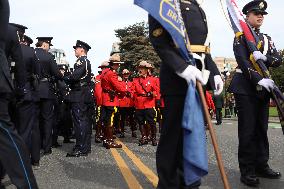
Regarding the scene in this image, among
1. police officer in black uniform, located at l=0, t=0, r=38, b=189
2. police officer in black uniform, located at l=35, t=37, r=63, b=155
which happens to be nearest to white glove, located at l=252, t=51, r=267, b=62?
police officer in black uniform, located at l=0, t=0, r=38, b=189

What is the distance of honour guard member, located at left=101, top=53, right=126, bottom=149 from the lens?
9.96m

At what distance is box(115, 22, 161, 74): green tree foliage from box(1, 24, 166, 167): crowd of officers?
39.1 m

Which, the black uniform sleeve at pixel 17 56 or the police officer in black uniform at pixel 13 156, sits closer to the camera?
the police officer in black uniform at pixel 13 156

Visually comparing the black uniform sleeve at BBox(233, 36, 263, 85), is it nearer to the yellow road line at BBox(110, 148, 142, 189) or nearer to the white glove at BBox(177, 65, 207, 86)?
the yellow road line at BBox(110, 148, 142, 189)

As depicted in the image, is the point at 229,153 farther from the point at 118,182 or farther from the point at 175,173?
the point at 175,173

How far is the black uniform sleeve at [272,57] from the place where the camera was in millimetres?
5602

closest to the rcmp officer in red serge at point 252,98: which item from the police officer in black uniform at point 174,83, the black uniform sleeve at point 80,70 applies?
the police officer in black uniform at point 174,83

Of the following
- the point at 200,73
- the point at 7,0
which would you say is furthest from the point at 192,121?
the point at 7,0

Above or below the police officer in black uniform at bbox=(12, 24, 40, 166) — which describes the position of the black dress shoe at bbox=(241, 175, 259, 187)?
below

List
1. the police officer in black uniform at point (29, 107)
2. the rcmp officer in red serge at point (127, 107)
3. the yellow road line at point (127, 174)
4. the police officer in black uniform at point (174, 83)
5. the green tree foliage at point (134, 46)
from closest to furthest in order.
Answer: the police officer in black uniform at point (174, 83) < the yellow road line at point (127, 174) < the police officer in black uniform at point (29, 107) < the rcmp officer in red serge at point (127, 107) < the green tree foliage at point (134, 46)

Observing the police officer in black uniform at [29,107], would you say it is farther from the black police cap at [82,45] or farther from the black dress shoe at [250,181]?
the black dress shoe at [250,181]

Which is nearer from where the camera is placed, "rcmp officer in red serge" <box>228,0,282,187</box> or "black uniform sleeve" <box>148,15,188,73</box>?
"black uniform sleeve" <box>148,15,188,73</box>

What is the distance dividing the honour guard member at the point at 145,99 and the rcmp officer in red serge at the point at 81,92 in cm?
227

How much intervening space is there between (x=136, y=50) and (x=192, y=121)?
168 ft
